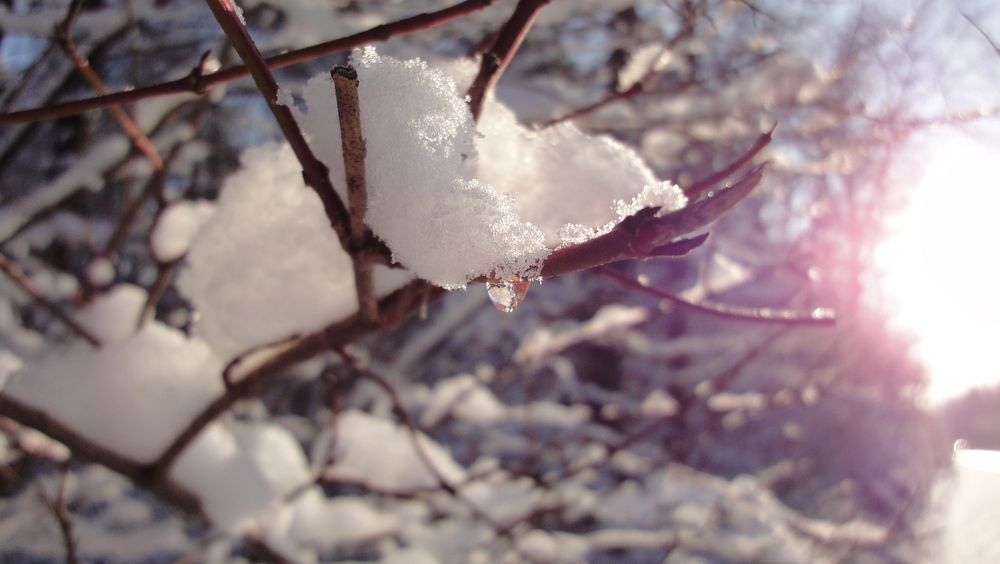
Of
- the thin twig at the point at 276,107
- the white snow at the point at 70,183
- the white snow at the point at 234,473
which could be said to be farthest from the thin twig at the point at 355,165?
the white snow at the point at 70,183

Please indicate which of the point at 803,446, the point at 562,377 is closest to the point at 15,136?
the point at 562,377

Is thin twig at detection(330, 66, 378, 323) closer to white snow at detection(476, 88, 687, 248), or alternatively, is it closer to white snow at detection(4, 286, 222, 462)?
white snow at detection(476, 88, 687, 248)

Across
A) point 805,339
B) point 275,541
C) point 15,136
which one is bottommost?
point 275,541

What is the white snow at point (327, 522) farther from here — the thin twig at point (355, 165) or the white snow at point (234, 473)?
the thin twig at point (355, 165)

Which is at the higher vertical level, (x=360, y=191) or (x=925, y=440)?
(x=925, y=440)

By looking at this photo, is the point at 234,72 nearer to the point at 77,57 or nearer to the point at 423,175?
the point at 423,175

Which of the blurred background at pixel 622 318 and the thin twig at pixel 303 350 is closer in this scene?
the thin twig at pixel 303 350

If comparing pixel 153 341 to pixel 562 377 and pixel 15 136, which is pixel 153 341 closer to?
pixel 15 136
